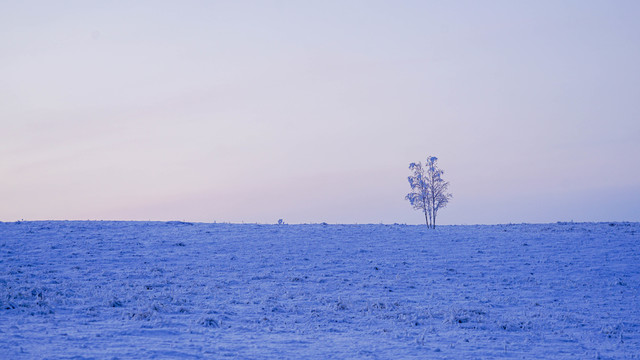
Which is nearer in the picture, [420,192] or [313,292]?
[313,292]

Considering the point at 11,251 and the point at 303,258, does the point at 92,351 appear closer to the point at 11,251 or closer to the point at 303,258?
the point at 303,258

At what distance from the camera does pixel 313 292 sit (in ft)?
77.5

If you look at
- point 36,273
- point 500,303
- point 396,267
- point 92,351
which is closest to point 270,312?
point 92,351

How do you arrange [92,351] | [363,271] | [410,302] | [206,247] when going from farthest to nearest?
1. [206,247]
2. [363,271]
3. [410,302]
4. [92,351]

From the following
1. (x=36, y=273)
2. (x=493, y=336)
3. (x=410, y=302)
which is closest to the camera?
(x=493, y=336)

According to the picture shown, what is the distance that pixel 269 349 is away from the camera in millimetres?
13844

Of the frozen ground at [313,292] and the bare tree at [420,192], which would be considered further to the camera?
the bare tree at [420,192]

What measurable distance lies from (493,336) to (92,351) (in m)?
Result: 11.2

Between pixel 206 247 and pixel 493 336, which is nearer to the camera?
pixel 493 336

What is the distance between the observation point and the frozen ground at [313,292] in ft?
47.6

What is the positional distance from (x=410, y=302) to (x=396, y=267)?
7.96 m

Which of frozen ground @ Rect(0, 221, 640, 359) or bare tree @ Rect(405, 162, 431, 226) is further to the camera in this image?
bare tree @ Rect(405, 162, 431, 226)

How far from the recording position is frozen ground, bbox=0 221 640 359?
571 inches

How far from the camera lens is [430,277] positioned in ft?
89.9
